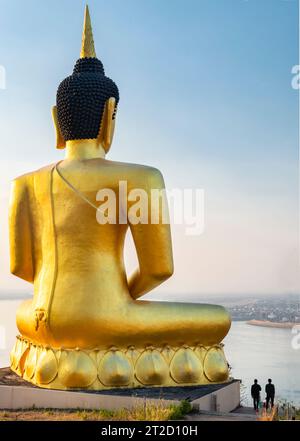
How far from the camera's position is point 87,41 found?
A: 10242 mm

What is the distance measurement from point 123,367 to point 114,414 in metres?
1.34

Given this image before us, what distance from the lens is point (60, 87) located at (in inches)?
387

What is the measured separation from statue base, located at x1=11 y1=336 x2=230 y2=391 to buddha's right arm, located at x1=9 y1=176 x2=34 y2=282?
4.52 feet

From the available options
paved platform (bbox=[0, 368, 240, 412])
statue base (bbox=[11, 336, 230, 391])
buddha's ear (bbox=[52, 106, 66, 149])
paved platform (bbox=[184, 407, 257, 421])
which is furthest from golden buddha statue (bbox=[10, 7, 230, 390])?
paved platform (bbox=[184, 407, 257, 421])

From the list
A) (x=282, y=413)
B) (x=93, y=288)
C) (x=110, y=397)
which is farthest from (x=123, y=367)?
(x=282, y=413)

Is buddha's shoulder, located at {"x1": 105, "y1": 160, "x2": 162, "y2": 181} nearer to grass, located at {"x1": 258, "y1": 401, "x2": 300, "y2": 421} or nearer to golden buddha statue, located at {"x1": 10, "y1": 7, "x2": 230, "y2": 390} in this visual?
golden buddha statue, located at {"x1": 10, "y1": 7, "x2": 230, "y2": 390}

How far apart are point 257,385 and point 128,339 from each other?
2178 millimetres

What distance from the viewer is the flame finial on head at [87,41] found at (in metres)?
10.2

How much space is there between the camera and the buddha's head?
9523 mm

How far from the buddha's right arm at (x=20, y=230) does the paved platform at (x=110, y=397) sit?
195 cm

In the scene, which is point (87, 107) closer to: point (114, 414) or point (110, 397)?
point (110, 397)

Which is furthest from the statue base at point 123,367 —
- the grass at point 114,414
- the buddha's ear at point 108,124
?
the buddha's ear at point 108,124

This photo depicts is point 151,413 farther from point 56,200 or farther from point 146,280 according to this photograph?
point 56,200
